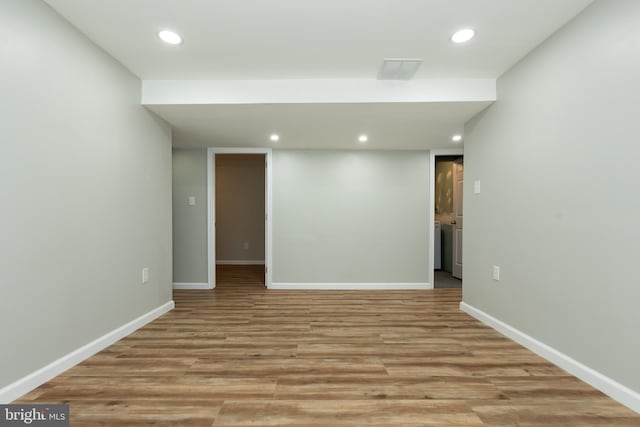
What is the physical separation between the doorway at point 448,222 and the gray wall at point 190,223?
372 cm

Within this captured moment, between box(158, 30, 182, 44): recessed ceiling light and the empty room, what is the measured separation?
0.6 inches

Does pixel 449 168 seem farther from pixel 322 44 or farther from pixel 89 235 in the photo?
pixel 89 235

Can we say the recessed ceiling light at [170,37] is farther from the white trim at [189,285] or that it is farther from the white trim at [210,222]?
the white trim at [189,285]

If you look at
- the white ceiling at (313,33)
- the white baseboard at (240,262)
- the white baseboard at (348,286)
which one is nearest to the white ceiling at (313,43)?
the white ceiling at (313,33)

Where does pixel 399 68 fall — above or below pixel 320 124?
above

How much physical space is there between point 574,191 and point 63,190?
337 cm

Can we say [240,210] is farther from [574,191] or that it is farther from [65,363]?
[574,191]

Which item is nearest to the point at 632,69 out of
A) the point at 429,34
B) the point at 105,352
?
the point at 429,34

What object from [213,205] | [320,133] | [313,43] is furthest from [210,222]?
[313,43]

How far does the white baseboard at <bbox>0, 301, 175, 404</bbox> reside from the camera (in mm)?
1579

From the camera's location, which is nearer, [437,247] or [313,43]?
[313,43]

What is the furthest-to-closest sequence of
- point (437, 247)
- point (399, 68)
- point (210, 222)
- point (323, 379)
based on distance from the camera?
point (437, 247) < point (210, 222) < point (399, 68) < point (323, 379)

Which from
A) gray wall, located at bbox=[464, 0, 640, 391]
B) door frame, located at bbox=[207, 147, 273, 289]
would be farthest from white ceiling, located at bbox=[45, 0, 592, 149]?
door frame, located at bbox=[207, 147, 273, 289]

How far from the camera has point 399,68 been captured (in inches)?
98.1
